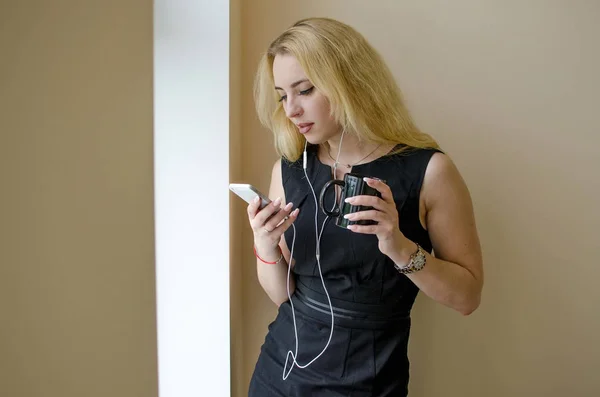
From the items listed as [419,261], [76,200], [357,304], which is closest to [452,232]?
[419,261]

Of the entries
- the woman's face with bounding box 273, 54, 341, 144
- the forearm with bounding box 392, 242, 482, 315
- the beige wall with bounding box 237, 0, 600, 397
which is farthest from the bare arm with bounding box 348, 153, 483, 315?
the beige wall with bounding box 237, 0, 600, 397

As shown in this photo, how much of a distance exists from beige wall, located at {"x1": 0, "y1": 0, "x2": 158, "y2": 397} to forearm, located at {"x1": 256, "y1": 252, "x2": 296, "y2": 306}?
0.30 m

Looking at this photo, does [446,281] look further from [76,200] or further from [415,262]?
[76,200]

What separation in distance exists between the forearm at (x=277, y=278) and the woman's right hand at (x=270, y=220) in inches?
4.2

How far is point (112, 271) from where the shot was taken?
119 cm

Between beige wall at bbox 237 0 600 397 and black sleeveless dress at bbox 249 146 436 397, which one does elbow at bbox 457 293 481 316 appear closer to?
black sleeveless dress at bbox 249 146 436 397

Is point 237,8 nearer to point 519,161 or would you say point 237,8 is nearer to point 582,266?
point 519,161

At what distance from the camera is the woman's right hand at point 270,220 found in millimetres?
1018

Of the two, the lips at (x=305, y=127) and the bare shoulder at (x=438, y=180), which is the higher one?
the lips at (x=305, y=127)

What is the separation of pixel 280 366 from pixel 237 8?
93cm

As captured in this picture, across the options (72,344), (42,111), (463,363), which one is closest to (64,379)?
(72,344)

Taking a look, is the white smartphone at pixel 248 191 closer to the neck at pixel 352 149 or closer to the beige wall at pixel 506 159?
the neck at pixel 352 149

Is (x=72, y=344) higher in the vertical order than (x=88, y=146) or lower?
lower

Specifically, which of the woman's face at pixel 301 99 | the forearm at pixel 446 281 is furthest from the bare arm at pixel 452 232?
the woman's face at pixel 301 99
